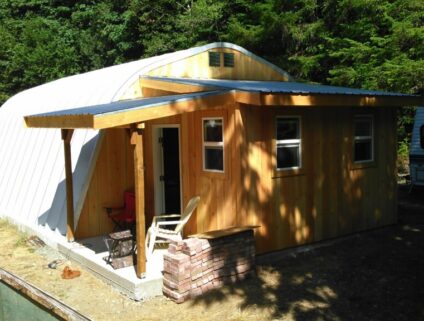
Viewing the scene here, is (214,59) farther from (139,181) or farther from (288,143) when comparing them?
(139,181)

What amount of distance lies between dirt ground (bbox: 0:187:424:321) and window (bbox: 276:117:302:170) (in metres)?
1.58

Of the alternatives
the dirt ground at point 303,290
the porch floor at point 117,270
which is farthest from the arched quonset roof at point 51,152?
the dirt ground at point 303,290

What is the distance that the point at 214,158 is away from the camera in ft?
25.8

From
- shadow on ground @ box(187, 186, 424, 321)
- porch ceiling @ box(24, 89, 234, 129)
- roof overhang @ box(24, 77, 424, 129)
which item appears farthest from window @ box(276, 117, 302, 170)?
shadow on ground @ box(187, 186, 424, 321)

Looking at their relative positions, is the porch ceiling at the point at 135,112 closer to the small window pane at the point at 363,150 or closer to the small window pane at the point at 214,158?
the small window pane at the point at 214,158

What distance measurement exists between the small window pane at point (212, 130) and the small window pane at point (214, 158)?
166mm

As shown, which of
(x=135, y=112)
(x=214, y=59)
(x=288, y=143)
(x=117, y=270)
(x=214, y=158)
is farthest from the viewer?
(x=214, y=59)

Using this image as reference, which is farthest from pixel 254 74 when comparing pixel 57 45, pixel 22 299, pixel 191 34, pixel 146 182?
pixel 57 45

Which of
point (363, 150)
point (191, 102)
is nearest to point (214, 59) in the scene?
point (363, 150)

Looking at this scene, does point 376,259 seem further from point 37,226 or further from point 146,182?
point 37,226

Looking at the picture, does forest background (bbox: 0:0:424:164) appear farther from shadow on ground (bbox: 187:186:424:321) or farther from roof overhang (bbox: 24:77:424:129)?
shadow on ground (bbox: 187:186:424:321)

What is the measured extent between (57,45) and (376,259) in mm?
28991

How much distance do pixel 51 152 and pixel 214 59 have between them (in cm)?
426

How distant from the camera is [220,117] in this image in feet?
25.0
